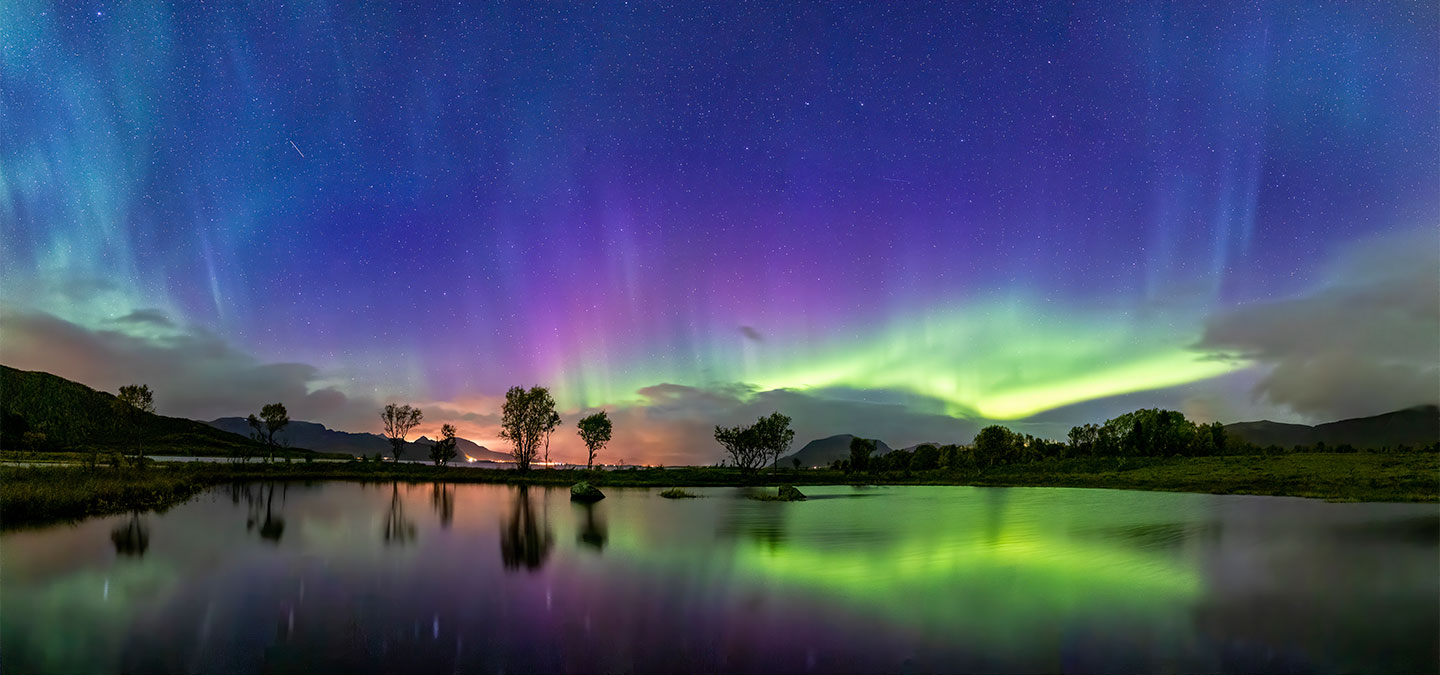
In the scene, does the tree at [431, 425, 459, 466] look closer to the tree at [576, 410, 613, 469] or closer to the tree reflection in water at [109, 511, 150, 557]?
the tree at [576, 410, 613, 469]

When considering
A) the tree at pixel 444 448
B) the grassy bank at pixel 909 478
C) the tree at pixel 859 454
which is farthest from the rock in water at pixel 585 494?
the tree at pixel 859 454

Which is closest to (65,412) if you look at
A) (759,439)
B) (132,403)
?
(132,403)

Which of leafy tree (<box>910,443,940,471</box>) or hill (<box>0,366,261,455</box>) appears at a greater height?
hill (<box>0,366,261,455</box>)

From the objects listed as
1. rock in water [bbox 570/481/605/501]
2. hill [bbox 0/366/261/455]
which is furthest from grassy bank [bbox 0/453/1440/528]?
hill [bbox 0/366/261/455]

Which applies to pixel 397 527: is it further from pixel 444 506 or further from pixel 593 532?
pixel 444 506

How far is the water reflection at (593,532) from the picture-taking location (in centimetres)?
2994

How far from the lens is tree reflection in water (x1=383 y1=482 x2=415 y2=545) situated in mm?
30341

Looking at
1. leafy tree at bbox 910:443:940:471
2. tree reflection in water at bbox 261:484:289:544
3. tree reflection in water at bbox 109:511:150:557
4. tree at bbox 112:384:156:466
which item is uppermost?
tree at bbox 112:384:156:466

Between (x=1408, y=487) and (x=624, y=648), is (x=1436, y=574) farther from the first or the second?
(x=1408, y=487)

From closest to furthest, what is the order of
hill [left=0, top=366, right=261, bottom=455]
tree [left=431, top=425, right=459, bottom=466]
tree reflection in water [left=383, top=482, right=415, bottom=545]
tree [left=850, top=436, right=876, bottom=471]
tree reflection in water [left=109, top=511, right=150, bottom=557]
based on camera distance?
tree reflection in water [left=109, top=511, right=150, bottom=557], tree reflection in water [left=383, top=482, right=415, bottom=545], tree [left=431, top=425, right=459, bottom=466], tree [left=850, top=436, right=876, bottom=471], hill [left=0, top=366, right=261, bottom=455]

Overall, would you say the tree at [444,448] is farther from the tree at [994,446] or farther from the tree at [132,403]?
the tree at [994,446]

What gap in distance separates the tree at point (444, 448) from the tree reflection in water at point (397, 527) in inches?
2706

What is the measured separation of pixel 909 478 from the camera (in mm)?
117188

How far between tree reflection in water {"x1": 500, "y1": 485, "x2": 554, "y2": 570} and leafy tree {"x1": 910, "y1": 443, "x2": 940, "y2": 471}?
119882mm
